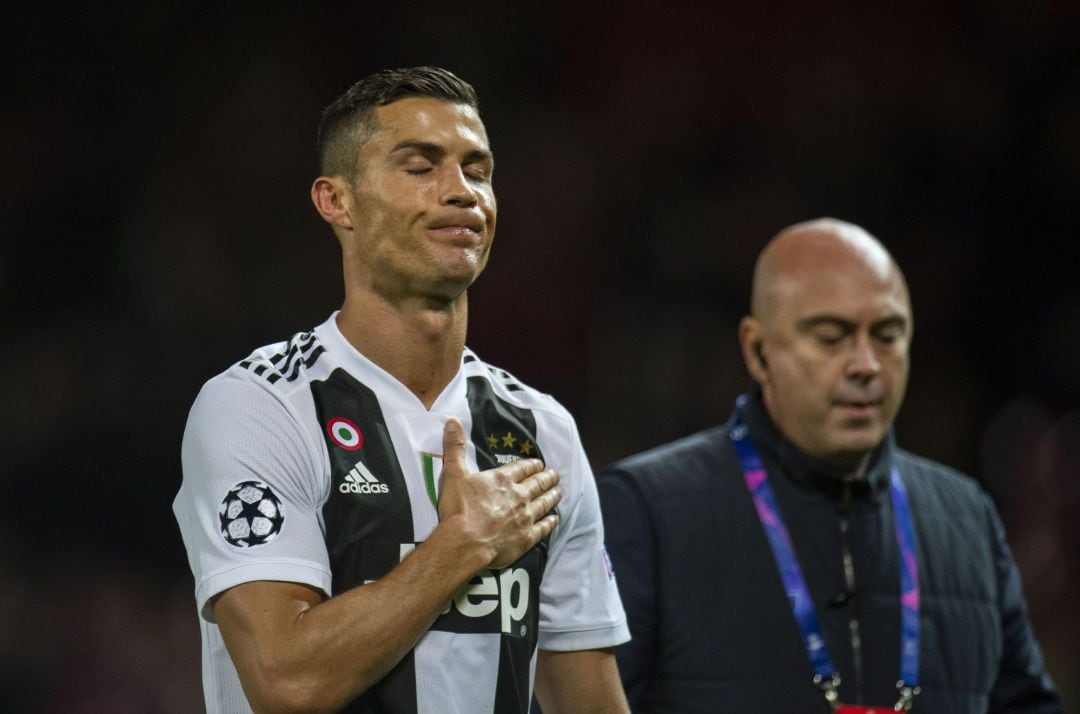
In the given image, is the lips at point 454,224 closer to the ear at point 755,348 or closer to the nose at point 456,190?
the nose at point 456,190

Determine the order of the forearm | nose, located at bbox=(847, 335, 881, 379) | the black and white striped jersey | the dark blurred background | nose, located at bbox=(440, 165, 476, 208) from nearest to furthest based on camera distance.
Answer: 1. the forearm
2. the black and white striped jersey
3. nose, located at bbox=(440, 165, 476, 208)
4. nose, located at bbox=(847, 335, 881, 379)
5. the dark blurred background

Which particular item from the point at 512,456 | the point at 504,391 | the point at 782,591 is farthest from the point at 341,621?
the point at 782,591

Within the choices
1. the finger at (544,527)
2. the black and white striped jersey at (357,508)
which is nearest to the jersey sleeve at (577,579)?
the black and white striped jersey at (357,508)

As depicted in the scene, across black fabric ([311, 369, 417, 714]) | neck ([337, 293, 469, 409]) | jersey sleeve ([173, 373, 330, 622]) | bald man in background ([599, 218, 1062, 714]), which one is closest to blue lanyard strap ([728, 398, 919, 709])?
bald man in background ([599, 218, 1062, 714])

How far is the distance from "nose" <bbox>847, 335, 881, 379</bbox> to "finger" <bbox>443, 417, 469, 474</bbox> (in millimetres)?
1256

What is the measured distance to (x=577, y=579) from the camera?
2.48 metres

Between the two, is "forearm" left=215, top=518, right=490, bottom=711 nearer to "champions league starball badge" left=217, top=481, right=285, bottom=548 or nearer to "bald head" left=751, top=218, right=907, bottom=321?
"champions league starball badge" left=217, top=481, right=285, bottom=548

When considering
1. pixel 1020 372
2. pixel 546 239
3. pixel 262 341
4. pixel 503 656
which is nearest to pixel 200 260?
pixel 262 341

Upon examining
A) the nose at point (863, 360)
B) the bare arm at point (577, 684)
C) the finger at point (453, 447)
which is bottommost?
the bare arm at point (577, 684)

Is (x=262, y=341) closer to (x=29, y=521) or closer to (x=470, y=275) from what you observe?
(x=29, y=521)

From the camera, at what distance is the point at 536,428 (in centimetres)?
250

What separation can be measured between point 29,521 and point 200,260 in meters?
1.23

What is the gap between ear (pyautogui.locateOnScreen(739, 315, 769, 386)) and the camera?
3.35 meters

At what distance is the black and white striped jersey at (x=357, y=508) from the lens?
2.11 metres
